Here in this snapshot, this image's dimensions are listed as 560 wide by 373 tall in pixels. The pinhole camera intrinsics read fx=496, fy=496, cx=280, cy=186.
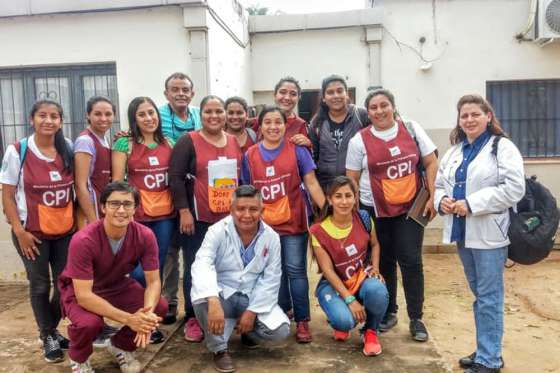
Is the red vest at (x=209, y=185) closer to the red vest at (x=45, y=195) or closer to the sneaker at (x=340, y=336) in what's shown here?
the red vest at (x=45, y=195)

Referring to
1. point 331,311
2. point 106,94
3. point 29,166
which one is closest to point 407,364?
point 331,311

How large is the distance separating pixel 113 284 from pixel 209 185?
3.19 ft

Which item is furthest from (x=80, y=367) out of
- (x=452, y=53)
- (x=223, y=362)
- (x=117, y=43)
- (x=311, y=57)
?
(x=452, y=53)

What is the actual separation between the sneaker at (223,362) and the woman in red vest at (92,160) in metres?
1.34

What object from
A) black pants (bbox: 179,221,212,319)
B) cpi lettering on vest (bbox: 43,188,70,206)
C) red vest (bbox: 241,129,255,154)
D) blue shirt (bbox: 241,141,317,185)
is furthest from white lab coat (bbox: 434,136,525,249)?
cpi lettering on vest (bbox: 43,188,70,206)

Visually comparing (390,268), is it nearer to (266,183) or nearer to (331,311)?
(331,311)

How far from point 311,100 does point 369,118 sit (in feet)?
13.6

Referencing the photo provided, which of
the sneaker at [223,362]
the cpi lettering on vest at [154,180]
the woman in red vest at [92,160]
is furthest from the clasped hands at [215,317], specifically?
the woman in red vest at [92,160]

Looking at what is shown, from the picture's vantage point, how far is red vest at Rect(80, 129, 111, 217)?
3.66 metres

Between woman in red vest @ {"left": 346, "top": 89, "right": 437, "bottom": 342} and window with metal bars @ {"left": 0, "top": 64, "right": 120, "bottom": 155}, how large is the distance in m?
3.46

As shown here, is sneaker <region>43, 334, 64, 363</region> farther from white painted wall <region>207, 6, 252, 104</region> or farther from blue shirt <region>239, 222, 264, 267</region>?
white painted wall <region>207, 6, 252, 104</region>

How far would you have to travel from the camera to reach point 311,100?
25.7 ft

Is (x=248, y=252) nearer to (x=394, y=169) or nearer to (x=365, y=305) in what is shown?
(x=365, y=305)

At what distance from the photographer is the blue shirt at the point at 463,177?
304 centimetres
